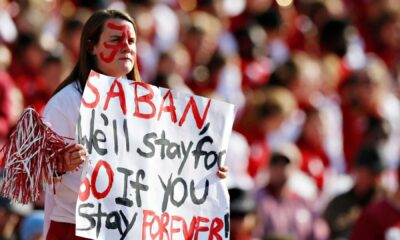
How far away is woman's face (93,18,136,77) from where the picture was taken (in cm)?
616

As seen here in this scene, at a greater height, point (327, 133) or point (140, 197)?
point (327, 133)

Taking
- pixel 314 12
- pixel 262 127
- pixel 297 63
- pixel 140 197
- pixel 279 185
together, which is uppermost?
pixel 314 12

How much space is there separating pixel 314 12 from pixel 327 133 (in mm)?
3018

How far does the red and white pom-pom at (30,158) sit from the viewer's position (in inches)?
227

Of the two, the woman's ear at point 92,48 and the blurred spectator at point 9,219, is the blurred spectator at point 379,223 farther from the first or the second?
the woman's ear at point 92,48

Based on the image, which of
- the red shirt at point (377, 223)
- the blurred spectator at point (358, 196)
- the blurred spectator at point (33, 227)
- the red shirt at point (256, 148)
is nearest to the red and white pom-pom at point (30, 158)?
the blurred spectator at point (33, 227)

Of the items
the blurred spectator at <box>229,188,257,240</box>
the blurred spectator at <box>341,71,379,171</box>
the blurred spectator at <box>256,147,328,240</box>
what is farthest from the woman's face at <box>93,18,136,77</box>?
the blurred spectator at <box>341,71,379,171</box>

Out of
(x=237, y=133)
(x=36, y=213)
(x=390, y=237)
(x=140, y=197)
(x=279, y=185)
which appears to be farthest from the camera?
(x=237, y=133)

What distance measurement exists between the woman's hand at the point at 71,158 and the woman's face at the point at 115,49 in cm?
56

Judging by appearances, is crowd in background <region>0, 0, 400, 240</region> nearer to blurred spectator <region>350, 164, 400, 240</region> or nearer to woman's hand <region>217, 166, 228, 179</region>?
blurred spectator <region>350, 164, 400, 240</region>

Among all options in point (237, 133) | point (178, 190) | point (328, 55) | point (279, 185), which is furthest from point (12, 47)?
point (178, 190)

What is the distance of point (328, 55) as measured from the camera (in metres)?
12.9

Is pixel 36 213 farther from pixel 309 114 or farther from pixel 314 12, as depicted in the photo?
pixel 314 12

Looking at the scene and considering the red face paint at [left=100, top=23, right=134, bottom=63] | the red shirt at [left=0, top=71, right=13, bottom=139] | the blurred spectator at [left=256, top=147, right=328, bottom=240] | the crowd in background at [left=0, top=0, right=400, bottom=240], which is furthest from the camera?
the red shirt at [left=0, top=71, right=13, bottom=139]
